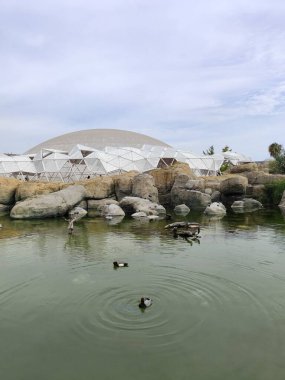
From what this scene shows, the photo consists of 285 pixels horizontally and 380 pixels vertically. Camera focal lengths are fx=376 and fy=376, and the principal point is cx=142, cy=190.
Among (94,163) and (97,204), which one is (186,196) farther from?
(94,163)

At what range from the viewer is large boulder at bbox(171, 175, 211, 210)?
36.5 m

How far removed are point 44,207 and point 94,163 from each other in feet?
81.3

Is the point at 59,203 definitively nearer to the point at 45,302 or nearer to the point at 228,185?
the point at 228,185

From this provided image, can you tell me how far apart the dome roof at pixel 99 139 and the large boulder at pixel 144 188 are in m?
38.8

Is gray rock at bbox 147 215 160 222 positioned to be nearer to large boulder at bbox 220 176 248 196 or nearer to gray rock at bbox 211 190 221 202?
large boulder at bbox 220 176 248 196

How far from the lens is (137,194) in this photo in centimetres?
3684

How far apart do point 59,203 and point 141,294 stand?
20.7 metres

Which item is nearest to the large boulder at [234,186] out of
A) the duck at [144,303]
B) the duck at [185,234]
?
the duck at [185,234]

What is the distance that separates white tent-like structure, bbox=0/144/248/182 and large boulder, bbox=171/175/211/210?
52.8ft

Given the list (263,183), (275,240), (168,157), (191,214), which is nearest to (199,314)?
(275,240)

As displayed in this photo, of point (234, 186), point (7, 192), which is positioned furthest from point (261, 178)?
point (7, 192)

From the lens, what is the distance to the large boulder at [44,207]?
30.2 m

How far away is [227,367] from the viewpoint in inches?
302

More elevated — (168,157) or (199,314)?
(168,157)
